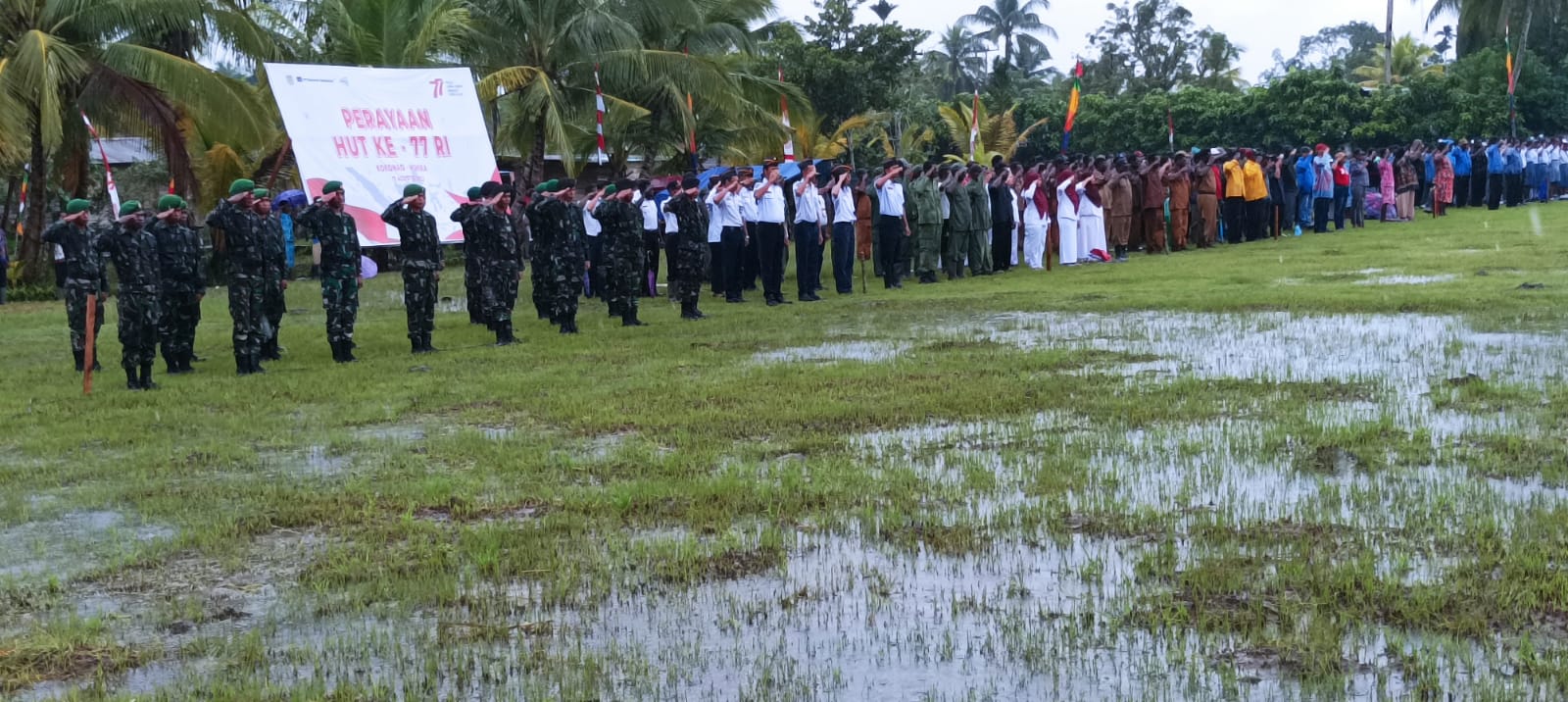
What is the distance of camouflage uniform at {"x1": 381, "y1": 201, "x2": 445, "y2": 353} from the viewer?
1405 cm

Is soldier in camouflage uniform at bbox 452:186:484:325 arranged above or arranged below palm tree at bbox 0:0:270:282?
below

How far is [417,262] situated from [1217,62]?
47032 millimetres

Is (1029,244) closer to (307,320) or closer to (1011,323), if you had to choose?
(1011,323)

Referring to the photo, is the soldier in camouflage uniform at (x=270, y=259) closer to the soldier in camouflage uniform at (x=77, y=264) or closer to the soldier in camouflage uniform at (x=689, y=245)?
the soldier in camouflage uniform at (x=77, y=264)

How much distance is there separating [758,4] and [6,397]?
2213cm

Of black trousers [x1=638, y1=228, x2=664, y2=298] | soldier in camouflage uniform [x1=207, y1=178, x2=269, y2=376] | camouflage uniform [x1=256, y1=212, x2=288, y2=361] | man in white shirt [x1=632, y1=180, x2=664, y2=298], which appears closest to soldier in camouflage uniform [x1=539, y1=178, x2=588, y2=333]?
camouflage uniform [x1=256, y1=212, x2=288, y2=361]

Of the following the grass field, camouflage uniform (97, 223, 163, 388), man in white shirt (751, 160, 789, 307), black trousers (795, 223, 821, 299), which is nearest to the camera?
the grass field

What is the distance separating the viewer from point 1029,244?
22.9 m

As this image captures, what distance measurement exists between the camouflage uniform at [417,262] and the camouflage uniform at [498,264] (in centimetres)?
60

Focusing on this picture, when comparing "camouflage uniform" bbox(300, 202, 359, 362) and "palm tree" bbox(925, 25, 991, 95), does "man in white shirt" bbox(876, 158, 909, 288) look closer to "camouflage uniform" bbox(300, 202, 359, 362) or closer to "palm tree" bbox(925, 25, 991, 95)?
"camouflage uniform" bbox(300, 202, 359, 362)

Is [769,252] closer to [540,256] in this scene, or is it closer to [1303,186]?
[540,256]

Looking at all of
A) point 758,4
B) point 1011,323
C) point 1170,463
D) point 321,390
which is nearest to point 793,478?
point 1170,463

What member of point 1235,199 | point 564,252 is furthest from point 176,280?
point 1235,199

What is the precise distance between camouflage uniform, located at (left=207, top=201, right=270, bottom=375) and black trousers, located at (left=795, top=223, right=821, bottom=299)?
23.9 feet
